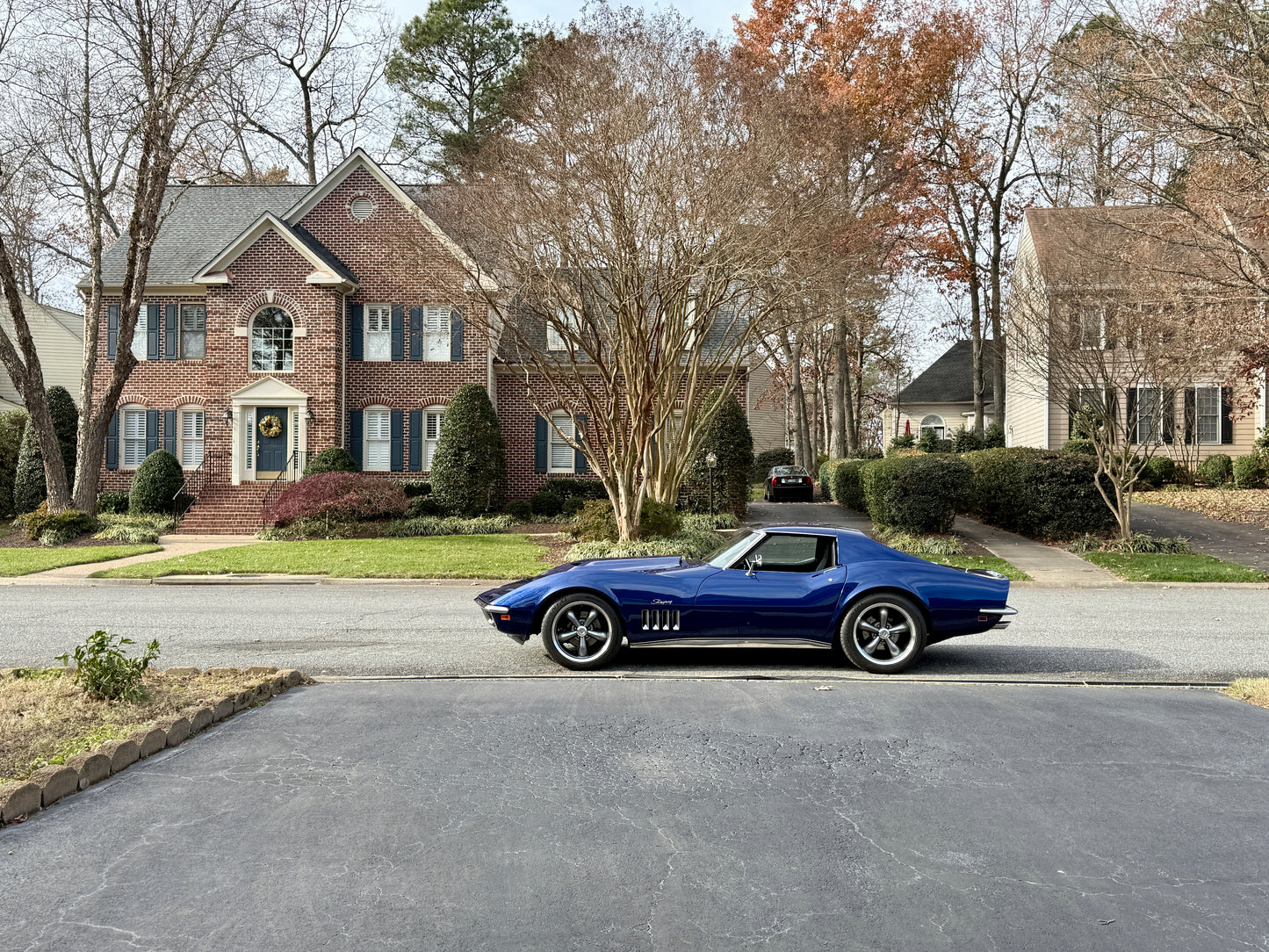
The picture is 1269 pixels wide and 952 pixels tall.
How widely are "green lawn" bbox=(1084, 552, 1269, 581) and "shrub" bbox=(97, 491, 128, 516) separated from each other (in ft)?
82.7

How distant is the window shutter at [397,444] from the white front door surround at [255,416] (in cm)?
246

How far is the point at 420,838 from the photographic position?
4.29 m

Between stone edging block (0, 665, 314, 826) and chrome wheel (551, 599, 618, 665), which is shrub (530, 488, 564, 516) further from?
stone edging block (0, 665, 314, 826)

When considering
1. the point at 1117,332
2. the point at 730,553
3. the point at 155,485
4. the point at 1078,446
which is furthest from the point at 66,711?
the point at 1078,446

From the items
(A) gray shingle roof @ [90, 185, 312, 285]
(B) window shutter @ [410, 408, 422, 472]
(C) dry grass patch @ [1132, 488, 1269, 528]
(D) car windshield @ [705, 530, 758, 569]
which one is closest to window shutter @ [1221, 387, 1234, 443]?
(C) dry grass patch @ [1132, 488, 1269, 528]

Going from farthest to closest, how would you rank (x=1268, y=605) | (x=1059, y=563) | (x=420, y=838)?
(x=1059, y=563) < (x=1268, y=605) < (x=420, y=838)

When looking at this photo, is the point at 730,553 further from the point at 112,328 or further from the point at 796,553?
the point at 112,328

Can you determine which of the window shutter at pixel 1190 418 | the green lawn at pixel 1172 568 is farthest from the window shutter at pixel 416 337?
the window shutter at pixel 1190 418

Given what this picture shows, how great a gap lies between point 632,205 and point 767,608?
10444 millimetres

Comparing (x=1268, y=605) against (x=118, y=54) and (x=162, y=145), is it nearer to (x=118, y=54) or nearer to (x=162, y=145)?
(x=162, y=145)

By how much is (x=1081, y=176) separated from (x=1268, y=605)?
9.08 metres

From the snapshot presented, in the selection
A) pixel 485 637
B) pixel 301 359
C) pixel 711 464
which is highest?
pixel 301 359

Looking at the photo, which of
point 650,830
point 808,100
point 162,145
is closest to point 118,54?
point 162,145

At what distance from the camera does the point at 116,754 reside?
17.3ft
